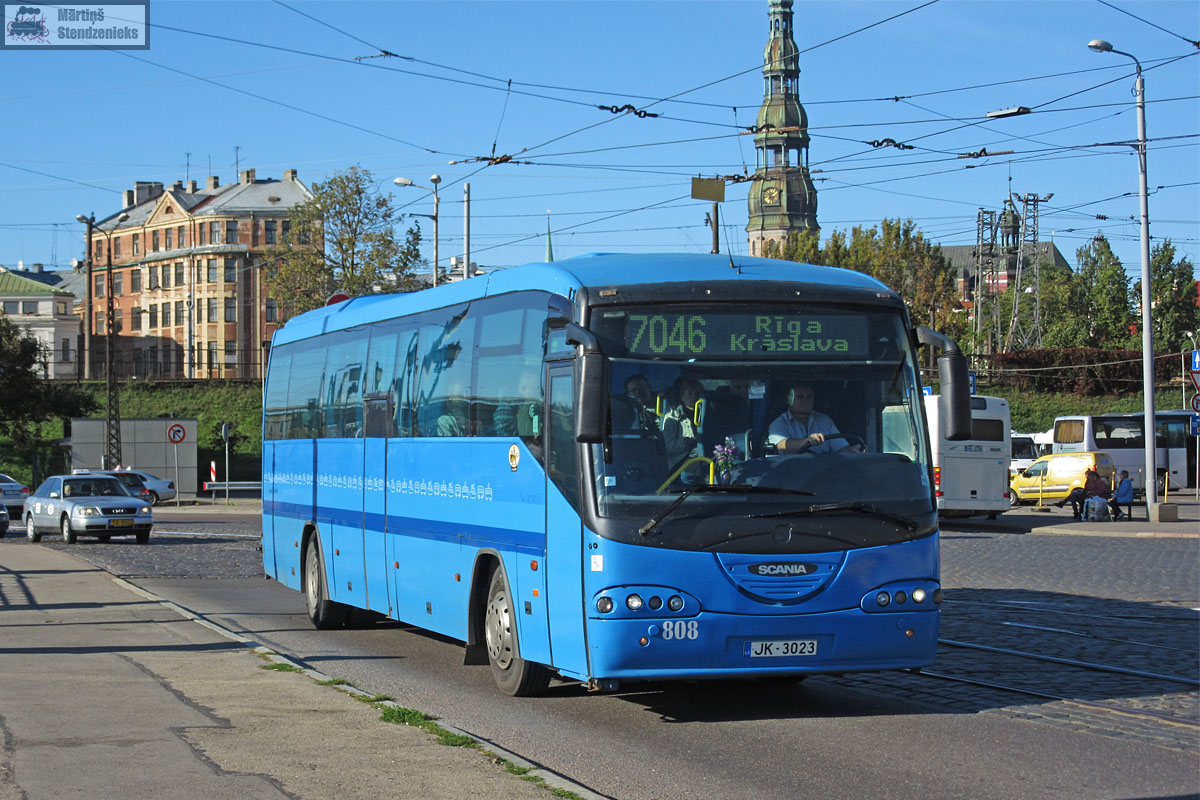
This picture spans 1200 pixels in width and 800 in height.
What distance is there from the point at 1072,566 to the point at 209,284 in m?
96.0

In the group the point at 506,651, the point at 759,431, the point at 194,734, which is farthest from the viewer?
the point at 506,651

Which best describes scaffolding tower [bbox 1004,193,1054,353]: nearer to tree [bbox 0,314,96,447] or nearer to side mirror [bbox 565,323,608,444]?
tree [bbox 0,314,96,447]

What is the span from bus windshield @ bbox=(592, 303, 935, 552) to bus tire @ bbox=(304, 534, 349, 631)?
6.59m

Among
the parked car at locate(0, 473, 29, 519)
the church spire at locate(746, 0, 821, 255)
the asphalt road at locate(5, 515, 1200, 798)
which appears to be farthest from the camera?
the church spire at locate(746, 0, 821, 255)

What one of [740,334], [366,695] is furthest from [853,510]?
[366,695]

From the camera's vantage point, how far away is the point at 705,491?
9156 millimetres

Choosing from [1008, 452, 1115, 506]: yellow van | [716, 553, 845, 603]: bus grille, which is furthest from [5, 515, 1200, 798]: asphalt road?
[1008, 452, 1115, 506]: yellow van

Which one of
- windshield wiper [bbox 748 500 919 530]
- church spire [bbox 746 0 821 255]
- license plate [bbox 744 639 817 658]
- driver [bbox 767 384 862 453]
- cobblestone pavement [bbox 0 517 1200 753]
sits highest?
church spire [bbox 746 0 821 255]

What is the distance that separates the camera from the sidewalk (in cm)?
711

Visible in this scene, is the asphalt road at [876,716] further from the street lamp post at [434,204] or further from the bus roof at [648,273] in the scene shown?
the street lamp post at [434,204]

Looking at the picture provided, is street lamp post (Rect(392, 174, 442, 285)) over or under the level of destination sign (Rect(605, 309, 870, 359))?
over

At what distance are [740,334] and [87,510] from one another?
26.0 metres

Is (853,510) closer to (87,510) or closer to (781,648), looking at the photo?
(781,648)

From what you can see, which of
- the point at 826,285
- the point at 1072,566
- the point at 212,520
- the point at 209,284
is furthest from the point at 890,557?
the point at 209,284
